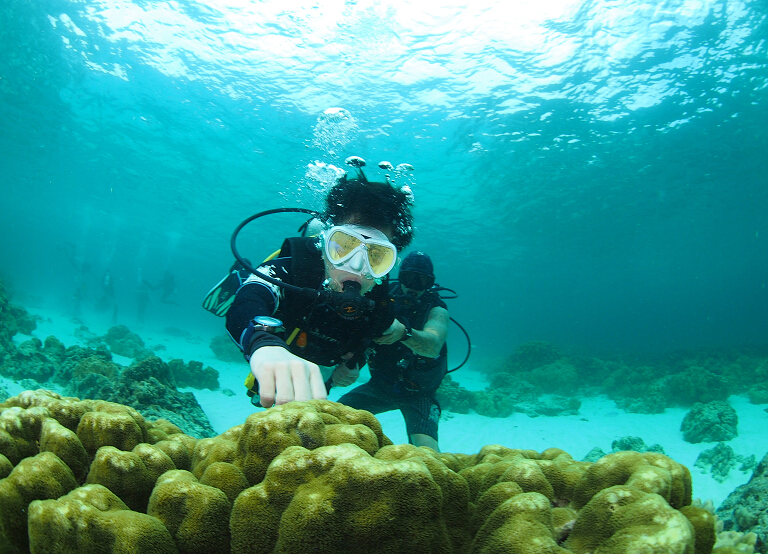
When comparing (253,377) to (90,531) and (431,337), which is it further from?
(431,337)

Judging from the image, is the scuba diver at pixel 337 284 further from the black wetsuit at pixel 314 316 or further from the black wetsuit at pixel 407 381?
the black wetsuit at pixel 407 381

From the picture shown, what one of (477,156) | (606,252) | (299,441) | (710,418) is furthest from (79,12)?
(606,252)

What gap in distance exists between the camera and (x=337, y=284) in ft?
11.1

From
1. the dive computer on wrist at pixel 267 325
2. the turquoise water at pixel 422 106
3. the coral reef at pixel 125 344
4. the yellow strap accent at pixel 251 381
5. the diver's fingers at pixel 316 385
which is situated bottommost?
the diver's fingers at pixel 316 385

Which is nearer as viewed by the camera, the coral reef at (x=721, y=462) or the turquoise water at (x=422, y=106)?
the coral reef at (x=721, y=462)

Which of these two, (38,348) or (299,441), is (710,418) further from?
(38,348)

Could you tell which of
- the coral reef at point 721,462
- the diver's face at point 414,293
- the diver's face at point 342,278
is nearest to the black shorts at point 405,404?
the diver's face at point 414,293

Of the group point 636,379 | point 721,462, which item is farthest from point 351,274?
point 636,379

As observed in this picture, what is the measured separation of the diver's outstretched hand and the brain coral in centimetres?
14

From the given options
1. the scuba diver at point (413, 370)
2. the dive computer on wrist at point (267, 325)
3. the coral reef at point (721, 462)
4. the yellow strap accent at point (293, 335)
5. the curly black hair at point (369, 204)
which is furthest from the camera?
the coral reef at point (721, 462)

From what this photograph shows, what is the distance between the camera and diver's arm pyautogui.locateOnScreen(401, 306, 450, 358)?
3.89m

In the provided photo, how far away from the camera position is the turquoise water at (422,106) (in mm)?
13867

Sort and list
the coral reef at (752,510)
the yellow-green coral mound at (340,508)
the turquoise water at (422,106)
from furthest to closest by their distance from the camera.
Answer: the turquoise water at (422,106), the coral reef at (752,510), the yellow-green coral mound at (340,508)

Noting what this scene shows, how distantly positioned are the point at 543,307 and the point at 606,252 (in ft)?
282
